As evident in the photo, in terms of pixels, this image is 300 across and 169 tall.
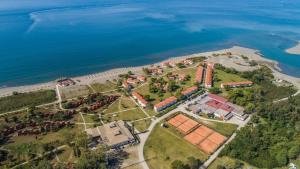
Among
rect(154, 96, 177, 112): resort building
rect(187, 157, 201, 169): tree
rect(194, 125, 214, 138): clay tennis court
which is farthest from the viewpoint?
rect(154, 96, 177, 112): resort building

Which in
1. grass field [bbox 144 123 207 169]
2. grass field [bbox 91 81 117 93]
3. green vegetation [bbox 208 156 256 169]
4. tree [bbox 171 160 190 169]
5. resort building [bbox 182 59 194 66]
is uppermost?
resort building [bbox 182 59 194 66]

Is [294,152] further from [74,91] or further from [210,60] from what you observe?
[74,91]

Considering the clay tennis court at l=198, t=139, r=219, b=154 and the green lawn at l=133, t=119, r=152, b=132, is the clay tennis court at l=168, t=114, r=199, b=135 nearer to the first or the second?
the clay tennis court at l=198, t=139, r=219, b=154

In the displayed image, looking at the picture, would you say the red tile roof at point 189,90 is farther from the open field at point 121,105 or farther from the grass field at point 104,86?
the grass field at point 104,86

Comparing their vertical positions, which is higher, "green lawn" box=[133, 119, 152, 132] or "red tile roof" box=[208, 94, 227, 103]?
"red tile roof" box=[208, 94, 227, 103]

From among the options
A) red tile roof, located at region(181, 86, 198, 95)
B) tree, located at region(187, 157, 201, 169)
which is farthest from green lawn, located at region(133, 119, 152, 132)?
red tile roof, located at region(181, 86, 198, 95)

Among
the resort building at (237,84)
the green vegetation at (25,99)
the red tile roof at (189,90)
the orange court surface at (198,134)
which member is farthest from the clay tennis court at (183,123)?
→ the green vegetation at (25,99)

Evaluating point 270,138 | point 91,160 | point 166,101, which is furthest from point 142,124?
point 270,138
